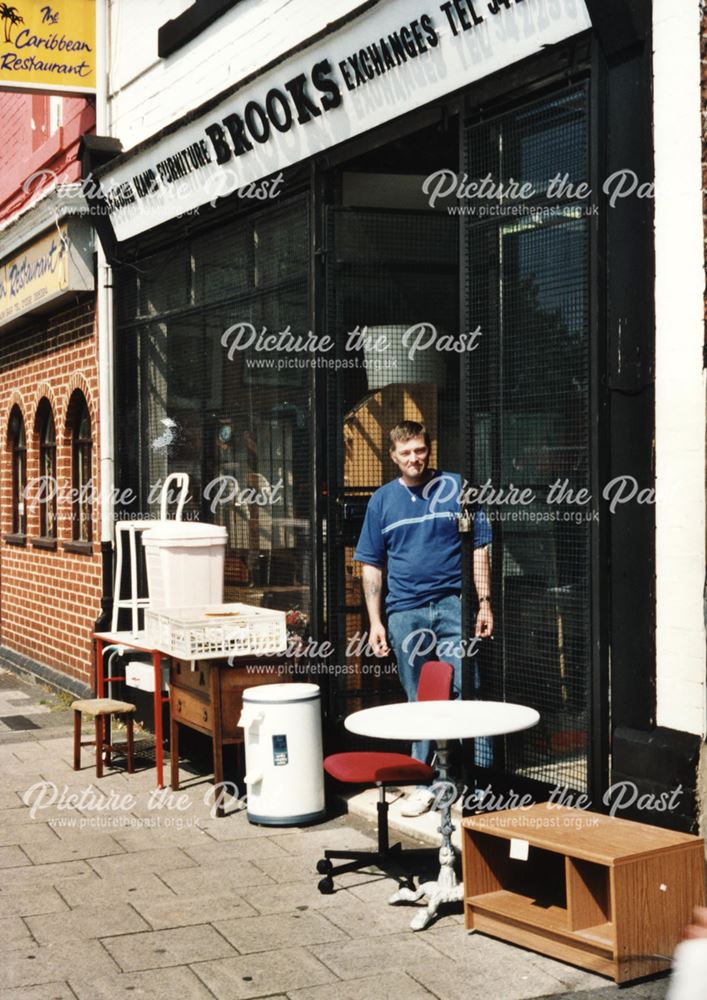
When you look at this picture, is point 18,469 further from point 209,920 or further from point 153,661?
point 209,920

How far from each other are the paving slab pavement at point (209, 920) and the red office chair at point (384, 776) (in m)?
0.10

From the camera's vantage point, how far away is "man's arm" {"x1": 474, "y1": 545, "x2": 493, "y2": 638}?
6773 millimetres

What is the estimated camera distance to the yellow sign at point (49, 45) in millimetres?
10750

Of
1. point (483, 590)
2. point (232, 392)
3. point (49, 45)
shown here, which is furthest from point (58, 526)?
point (483, 590)

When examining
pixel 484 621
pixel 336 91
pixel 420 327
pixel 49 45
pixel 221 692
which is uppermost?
pixel 49 45

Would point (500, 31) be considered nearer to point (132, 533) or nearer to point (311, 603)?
point (311, 603)

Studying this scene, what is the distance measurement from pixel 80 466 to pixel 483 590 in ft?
21.1

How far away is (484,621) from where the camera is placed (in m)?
6.79

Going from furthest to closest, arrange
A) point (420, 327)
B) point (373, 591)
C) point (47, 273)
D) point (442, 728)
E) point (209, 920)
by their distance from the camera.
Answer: point (47, 273)
point (420, 327)
point (373, 591)
point (209, 920)
point (442, 728)

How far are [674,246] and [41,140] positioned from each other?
9.47m

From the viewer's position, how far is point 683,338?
552cm

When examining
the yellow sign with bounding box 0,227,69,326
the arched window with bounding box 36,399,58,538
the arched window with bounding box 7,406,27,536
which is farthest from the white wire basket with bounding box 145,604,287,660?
the arched window with bounding box 7,406,27,536

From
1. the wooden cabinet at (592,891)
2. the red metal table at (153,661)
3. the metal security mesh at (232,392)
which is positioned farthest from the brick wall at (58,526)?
the wooden cabinet at (592,891)

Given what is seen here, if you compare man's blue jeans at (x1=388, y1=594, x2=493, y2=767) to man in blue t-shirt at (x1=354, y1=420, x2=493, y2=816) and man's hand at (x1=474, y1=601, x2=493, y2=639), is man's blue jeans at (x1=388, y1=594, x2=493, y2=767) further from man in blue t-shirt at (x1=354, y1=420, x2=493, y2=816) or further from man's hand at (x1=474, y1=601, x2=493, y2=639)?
man's hand at (x1=474, y1=601, x2=493, y2=639)
